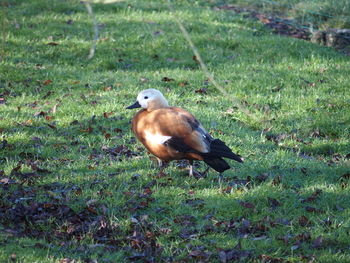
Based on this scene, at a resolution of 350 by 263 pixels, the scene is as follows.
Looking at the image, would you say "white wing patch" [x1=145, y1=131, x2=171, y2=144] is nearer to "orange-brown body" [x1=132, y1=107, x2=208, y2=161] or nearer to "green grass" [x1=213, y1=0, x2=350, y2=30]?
"orange-brown body" [x1=132, y1=107, x2=208, y2=161]

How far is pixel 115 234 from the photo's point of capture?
218 inches

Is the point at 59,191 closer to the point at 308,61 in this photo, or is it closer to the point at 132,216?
the point at 132,216

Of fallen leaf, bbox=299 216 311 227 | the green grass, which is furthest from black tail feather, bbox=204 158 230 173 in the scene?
the green grass

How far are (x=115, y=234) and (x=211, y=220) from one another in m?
0.96

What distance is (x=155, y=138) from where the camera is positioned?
658 cm

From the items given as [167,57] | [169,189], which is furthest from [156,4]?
[169,189]

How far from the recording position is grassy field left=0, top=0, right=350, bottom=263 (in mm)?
5441

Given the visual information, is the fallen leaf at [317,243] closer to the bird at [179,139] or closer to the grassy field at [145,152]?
the grassy field at [145,152]

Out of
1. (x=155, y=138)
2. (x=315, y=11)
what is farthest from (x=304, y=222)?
(x=315, y=11)

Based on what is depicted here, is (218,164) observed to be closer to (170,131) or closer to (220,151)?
(220,151)

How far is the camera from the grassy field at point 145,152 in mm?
5441

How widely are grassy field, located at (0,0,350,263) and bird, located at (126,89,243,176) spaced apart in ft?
1.06

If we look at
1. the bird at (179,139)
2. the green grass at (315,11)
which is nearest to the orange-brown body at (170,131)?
the bird at (179,139)

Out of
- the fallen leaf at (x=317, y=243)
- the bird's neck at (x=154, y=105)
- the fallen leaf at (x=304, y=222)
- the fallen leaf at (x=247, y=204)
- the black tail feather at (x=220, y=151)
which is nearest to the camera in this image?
the fallen leaf at (x=317, y=243)
